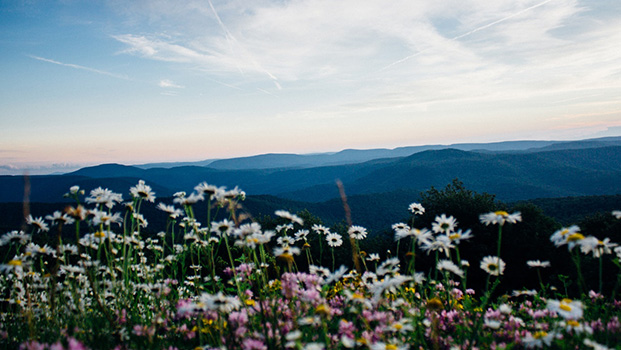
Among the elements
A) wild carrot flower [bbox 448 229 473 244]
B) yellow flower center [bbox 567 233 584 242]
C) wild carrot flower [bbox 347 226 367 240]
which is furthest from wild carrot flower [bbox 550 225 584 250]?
wild carrot flower [bbox 347 226 367 240]

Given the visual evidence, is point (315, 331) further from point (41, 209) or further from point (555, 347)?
point (41, 209)

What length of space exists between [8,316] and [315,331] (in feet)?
12.2

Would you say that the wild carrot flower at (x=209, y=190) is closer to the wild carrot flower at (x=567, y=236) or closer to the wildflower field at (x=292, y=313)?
the wildflower field at (x=292, y=313)

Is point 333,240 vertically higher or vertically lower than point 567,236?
lower

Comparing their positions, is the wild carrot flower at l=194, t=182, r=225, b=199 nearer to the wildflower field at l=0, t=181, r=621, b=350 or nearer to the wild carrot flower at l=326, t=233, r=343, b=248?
the wildflower field at l=0, t=181, r=621, b=350

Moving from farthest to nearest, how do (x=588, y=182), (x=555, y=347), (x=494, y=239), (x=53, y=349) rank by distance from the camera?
(x=588, y=182) → (x=494, y=239) → (x=555, y=347) → (x=53, y=349)

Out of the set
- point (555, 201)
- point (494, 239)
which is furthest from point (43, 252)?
point (555, 201)

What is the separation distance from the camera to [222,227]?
3223 millimetres

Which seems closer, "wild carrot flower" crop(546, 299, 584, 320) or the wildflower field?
"wild carrot flower" crop(546, 299, 584, 320)

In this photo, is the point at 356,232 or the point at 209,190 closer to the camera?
the point at 209,190

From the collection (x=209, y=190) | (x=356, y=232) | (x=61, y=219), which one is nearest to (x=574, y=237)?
(x=209, y=190)

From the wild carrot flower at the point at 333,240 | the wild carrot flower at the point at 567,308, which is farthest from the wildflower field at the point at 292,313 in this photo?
the wild carrot flower at the point at 333,240

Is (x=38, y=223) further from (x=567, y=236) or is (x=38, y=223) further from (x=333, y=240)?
(x=567, y=236)

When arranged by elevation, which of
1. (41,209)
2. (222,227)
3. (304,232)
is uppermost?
(222,227)
